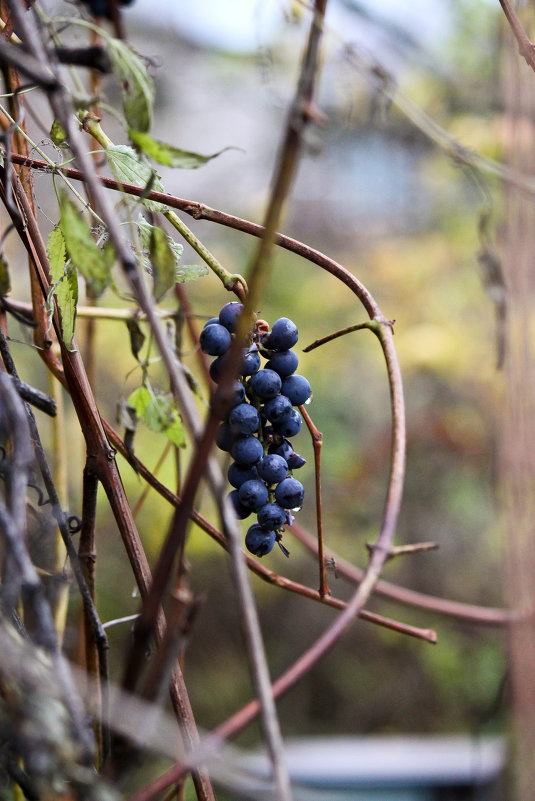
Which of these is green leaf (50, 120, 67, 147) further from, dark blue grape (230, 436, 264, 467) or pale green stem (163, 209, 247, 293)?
dark blue grape (230, 436, 264, 467)

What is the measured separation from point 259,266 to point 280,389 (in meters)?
0.19

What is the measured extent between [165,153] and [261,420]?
169 mm

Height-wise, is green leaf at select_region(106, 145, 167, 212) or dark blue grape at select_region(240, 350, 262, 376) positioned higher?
green leaf at select_region(106, 145, 167, 212)

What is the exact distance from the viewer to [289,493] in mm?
413

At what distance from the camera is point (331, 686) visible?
242 centimetres

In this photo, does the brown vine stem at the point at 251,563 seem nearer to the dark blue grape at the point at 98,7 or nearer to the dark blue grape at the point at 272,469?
the dark blue grape at the point at 272,469

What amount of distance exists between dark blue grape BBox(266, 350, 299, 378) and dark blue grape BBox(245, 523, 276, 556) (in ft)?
0.29

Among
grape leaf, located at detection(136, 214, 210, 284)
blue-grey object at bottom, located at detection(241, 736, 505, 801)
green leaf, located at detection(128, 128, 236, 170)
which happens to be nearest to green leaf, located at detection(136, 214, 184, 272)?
grape leaf, located at detection(136, 214, 210, 284)

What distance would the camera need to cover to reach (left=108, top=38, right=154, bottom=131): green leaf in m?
0.30

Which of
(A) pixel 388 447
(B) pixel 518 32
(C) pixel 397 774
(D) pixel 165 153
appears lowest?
(C) pixel 397 774

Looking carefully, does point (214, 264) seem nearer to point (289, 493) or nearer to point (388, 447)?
point (289, 493)

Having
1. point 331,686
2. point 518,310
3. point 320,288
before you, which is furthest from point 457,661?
point 518,310

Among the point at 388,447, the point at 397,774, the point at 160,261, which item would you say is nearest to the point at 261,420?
the point at 160,261

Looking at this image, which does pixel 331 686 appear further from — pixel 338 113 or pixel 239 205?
pixel 338 113
